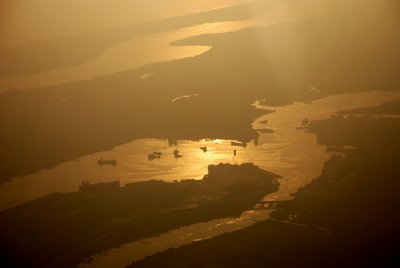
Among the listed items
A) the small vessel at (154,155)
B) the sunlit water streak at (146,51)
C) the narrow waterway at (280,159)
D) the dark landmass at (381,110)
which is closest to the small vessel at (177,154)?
the small vessel at (154,155)

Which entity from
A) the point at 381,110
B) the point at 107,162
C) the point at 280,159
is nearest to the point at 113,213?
the point at 107,162

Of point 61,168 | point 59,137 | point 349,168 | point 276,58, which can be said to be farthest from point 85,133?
point 276,58

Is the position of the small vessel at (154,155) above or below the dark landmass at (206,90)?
below

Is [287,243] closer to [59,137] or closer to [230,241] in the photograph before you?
[230,241]

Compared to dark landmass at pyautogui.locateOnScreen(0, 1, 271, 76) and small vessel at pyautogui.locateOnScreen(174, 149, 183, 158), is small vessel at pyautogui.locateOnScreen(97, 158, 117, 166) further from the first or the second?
dark landmass at pyautogui.locateOnScreen(0, 1, 271, 76)

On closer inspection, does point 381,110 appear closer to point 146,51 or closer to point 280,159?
point 280,159

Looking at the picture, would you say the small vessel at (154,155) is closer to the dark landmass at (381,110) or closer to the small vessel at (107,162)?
the small vessel at (107,162)
